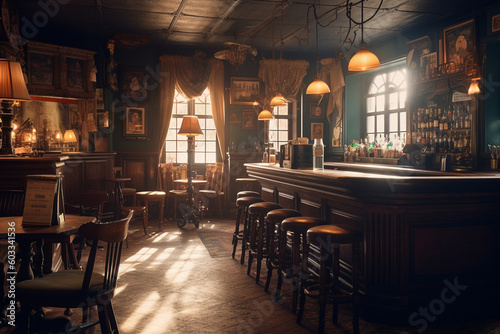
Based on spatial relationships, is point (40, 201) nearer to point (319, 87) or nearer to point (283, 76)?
point (319, 87)

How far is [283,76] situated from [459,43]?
383 cm

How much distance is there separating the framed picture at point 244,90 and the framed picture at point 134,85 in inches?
73.0

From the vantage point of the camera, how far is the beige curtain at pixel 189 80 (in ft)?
29.0

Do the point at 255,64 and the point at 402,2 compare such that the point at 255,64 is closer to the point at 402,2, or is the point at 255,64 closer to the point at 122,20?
the point at 122,20

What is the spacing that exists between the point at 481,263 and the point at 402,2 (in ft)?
13.8

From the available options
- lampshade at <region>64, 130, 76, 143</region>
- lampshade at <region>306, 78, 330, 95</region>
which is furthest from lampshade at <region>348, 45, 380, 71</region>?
lampshade at <region>64, 130, 76, 143</region>

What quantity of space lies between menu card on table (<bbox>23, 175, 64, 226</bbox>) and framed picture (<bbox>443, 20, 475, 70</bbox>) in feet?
18.6

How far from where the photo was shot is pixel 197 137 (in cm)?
939

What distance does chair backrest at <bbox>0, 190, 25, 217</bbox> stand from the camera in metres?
3.57

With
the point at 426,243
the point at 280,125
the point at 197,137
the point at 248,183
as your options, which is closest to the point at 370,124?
the point at 280,125

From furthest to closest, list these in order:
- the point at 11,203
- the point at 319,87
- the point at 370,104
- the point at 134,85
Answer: the point at 370,104 < the point at 134,85 < the point at 319,87 < the point at 11,203

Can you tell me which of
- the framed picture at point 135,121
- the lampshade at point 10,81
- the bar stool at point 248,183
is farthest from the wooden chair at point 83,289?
the framed picture at point 135,121

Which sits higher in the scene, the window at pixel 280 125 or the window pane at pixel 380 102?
the window pane at pixel 380 102

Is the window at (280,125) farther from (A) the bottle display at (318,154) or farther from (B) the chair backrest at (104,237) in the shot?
(B) the chair backrest at (104,237)
